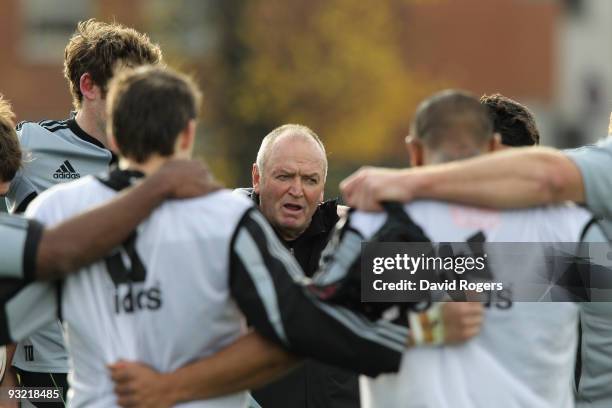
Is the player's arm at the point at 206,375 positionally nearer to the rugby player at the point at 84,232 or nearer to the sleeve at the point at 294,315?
the sleeve at the point at 294,315

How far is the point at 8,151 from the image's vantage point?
579 cm

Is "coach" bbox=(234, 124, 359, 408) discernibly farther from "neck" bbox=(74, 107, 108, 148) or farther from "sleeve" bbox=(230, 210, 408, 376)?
"sleeve" bbox=(230, 210, 408, 376)

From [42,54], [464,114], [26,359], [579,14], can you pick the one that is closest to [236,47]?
[42,54]

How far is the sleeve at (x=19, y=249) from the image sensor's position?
4.41 m

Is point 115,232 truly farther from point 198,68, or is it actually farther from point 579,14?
point 579,14

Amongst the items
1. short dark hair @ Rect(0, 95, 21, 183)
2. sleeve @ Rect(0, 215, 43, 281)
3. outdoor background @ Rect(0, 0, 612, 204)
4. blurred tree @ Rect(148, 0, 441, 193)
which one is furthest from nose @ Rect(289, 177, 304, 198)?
blurred tree @ Rect(148, 0, 441, 193)

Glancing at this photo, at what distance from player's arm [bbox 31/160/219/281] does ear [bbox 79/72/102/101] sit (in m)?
2.25

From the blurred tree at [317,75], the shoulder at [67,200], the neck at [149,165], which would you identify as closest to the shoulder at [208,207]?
the neck at [149,165]

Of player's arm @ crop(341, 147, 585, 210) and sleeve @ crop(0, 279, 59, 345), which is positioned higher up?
player's arm @ crop(341, 147, 585, 210)

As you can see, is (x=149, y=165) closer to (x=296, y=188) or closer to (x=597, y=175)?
(x=597, y=175)

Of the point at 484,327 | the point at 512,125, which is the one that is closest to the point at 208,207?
the point at 484,327

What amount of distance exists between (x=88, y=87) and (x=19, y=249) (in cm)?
232

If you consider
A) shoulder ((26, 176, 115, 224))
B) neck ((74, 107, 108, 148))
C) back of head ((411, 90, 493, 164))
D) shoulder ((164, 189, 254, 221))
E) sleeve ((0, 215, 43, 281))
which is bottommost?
sleeve ((0, 215, 43, 281))

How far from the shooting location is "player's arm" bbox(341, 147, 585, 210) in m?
4.50
